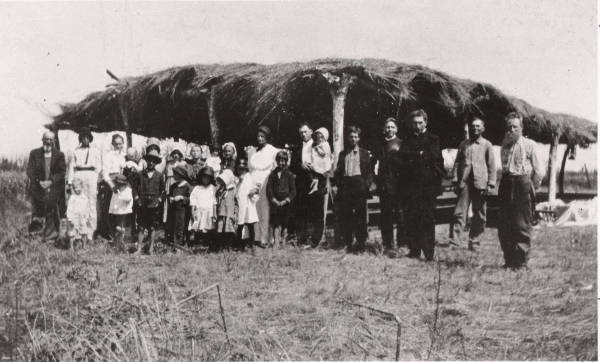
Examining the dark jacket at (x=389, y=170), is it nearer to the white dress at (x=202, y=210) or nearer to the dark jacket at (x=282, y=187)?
the dark jacket at (x=282, y=187)

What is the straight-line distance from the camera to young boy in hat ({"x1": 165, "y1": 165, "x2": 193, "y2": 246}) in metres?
6.77

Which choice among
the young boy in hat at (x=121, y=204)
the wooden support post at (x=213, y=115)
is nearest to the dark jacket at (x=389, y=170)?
the young boy in hat at (x=121, y=204)

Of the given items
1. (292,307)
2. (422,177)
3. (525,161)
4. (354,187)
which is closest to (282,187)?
(354,187)

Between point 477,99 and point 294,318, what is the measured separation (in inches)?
244

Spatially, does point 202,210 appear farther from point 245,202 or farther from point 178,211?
point 245,202

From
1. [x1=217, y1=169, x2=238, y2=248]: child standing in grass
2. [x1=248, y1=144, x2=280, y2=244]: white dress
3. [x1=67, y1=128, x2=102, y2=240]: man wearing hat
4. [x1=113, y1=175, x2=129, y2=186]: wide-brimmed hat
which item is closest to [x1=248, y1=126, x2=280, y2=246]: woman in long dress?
[x1=248, y1=144, x2=280, y2=244]: white dress

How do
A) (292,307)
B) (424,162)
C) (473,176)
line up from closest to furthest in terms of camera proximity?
(292,307) → (424,162) → (473,176)

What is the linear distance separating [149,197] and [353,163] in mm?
2486

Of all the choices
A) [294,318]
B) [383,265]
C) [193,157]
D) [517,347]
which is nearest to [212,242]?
[193,157]

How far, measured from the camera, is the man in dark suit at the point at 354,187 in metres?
6.45

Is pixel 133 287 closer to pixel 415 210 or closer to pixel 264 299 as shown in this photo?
pixel 264 299

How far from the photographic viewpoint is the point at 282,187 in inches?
265

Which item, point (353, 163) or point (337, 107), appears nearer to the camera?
point (353, 163)

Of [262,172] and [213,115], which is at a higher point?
[213,115]
